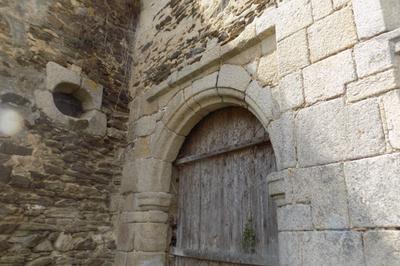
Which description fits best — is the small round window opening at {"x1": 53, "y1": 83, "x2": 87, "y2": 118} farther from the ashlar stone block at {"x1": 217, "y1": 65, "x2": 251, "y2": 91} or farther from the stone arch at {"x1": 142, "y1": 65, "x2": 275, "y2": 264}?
the ashlar stone block at {"x1": 217, "y1": 65, "x2": 251, "y2": 91}

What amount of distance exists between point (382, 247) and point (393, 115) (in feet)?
2.02

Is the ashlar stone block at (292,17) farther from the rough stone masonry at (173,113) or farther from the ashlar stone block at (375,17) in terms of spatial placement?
the ashlar stone block at (375,17)

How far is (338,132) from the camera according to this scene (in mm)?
1677

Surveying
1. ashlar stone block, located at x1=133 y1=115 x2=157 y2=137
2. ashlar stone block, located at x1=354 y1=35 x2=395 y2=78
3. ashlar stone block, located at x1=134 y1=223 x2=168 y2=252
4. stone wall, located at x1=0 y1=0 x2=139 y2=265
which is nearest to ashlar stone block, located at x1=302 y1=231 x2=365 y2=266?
ashlar stone block, located at x1=354 y1=35 x2=395 y2=78

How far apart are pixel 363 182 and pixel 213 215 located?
4.93 feet

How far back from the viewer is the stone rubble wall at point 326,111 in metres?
1.48

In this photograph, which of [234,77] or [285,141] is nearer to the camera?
[285,141]

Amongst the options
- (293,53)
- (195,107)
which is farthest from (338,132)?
(195,107)

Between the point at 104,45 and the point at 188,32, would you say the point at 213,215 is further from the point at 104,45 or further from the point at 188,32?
the point at 104,45

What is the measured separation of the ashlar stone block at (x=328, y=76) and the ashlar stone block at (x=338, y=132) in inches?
2.5

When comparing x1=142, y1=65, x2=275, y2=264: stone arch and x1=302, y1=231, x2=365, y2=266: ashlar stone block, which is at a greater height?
x1=142, y1=65, x2=275, y2=264: stone arch

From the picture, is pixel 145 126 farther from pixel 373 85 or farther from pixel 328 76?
pixel 373 85

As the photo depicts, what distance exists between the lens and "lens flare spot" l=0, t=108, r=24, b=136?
2.75 m

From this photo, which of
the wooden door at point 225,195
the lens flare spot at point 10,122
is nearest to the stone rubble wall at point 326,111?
the wooden door at point 225,195
